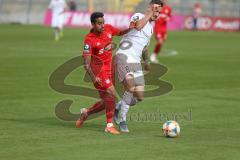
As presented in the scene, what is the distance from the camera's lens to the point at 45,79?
888 inches

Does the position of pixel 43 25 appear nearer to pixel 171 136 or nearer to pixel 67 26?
pixel 67 26

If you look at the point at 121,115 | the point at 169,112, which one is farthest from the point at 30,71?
the point at 121,115

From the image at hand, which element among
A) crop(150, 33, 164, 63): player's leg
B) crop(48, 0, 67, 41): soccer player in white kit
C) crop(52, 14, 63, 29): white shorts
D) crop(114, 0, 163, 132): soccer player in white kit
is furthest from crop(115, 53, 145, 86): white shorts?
crop(52, 14, 63, 29): white shorts

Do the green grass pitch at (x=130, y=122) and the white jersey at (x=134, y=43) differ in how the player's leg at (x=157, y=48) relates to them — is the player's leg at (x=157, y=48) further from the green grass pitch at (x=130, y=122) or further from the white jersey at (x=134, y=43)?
the white jersey at (x=134, y=43)

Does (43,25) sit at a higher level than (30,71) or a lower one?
lower

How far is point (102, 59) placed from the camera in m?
13.4

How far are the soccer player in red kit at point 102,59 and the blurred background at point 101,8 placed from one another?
52027mm

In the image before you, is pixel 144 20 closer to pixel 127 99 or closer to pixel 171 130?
pixel 127 99

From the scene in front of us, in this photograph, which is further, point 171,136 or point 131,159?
point 171,136

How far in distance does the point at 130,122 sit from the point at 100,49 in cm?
212

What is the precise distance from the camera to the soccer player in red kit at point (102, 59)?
13.1 m

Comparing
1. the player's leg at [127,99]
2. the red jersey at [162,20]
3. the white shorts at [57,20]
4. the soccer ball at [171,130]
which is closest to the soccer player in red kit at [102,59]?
the player's leg at [127,99]

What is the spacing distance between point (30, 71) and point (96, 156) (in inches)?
562

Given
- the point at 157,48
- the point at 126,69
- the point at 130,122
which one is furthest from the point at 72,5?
the point at 126,69
